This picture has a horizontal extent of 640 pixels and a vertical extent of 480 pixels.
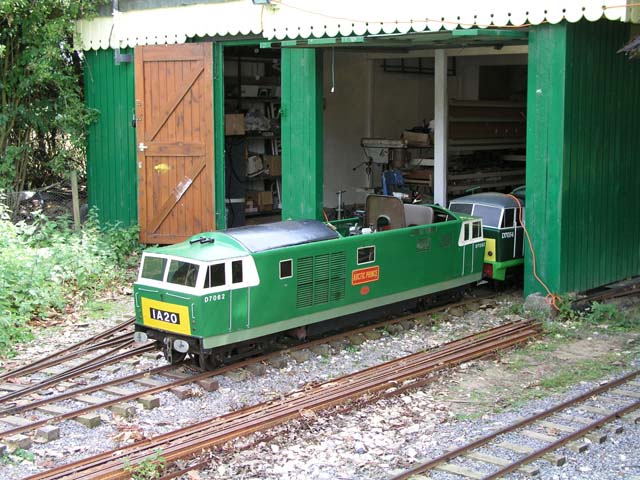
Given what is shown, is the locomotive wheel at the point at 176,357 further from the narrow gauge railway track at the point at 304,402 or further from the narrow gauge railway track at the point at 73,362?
the narrow gauge railway track at the point at 304,402

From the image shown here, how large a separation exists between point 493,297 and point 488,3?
438 cm

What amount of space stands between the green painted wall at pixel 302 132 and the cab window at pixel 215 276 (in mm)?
5523

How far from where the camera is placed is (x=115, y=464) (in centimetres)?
747

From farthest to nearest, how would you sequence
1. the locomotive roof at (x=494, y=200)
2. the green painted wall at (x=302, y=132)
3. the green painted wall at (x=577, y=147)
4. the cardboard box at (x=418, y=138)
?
the cardboard box at (x=418, y=138)
the green painted wall at (x=302, y=132)
the locomotive roof at (x=494, y=200)
the green painted wall at (x=577, y=147)

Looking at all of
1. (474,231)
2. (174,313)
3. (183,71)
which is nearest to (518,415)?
(174,313)

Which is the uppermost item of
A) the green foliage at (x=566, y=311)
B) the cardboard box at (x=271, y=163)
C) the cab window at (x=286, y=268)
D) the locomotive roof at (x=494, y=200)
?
the cardboard box at (x=271, y=163)

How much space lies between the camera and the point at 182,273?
9898mm

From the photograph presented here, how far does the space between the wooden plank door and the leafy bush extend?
31.0 inches

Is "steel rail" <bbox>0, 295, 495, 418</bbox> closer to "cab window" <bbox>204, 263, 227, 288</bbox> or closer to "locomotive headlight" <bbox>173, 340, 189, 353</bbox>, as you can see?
"locomotive headlight" <bbox>173, 340, 189, 353</bbox>

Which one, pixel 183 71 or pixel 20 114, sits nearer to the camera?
pixel 183 71

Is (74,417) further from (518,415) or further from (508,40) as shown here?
(508,40)

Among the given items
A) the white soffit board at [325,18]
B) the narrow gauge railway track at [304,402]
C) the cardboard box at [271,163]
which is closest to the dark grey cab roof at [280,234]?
the narrow gauge railway track at [304,402]

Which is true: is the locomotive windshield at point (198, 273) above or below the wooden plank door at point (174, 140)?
below

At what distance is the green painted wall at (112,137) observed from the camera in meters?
17.1
